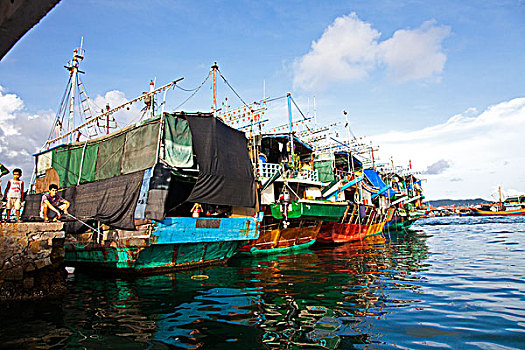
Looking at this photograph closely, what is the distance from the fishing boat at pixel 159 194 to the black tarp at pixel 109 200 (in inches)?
1.6

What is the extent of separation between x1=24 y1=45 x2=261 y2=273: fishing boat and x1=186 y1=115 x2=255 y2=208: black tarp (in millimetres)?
37

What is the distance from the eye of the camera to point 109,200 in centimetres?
1163

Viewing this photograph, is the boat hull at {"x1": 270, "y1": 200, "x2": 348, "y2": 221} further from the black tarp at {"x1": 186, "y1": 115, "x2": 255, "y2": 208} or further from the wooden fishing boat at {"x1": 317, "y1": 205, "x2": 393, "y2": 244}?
the black tarp at {"x1": 186, "y1": 115, "x2": 255, "y2": 208}

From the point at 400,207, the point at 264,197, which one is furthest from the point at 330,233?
the point at 400,207

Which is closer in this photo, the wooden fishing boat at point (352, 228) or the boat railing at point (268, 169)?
the boat railing at point (268, 169)

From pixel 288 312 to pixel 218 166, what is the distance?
23.1 ft

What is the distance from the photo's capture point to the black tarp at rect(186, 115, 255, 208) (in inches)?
459

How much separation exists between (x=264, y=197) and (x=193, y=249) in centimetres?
739

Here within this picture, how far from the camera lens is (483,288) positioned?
25.2 feet

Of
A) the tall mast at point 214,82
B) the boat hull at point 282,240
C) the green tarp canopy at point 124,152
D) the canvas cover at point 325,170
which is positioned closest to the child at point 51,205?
the green tarp canopy at point 124,152

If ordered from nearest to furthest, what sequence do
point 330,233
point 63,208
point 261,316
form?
point 261,316, point 63,208, point 330,233

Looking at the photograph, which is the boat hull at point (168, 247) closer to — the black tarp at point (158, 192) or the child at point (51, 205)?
the black tarp at point (158, 192)

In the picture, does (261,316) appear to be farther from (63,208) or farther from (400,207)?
(400,207)

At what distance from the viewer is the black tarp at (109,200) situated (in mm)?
10602
